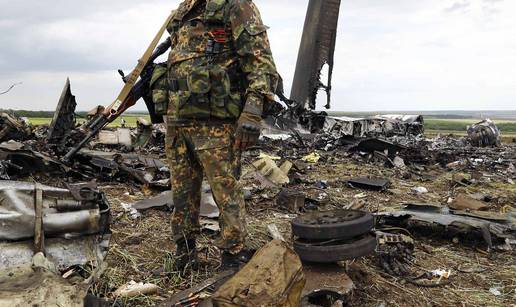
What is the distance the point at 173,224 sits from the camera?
3078 millimetres

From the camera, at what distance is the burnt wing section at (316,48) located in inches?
675

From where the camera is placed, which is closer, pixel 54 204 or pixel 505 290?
pixel 54 204

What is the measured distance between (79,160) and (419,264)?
204 inches

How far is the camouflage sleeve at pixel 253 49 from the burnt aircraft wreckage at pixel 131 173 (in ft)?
0.95

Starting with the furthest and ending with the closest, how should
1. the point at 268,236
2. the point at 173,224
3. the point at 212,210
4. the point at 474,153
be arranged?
the point at 474,153
the point at 212,210
the point at 268,236
the point at 173,224

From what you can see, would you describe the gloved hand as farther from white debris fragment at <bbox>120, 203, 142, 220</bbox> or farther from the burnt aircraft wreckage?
white debris fragment at <bbox>120, 203, 142, 220</bbox>

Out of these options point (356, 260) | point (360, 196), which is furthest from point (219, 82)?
point (360, 196)

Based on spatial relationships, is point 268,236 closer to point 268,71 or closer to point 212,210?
point 212,210

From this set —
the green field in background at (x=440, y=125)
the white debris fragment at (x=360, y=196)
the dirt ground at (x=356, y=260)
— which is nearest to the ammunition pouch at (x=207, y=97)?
the dirt ground at (x=356, y=260)

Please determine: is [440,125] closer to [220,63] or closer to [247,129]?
[220,63]

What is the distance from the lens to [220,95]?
2787mm

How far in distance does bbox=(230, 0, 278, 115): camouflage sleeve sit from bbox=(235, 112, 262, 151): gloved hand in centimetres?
8

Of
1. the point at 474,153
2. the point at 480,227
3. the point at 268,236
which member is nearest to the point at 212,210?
the point at 268,236

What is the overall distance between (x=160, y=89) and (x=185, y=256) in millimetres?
1171
